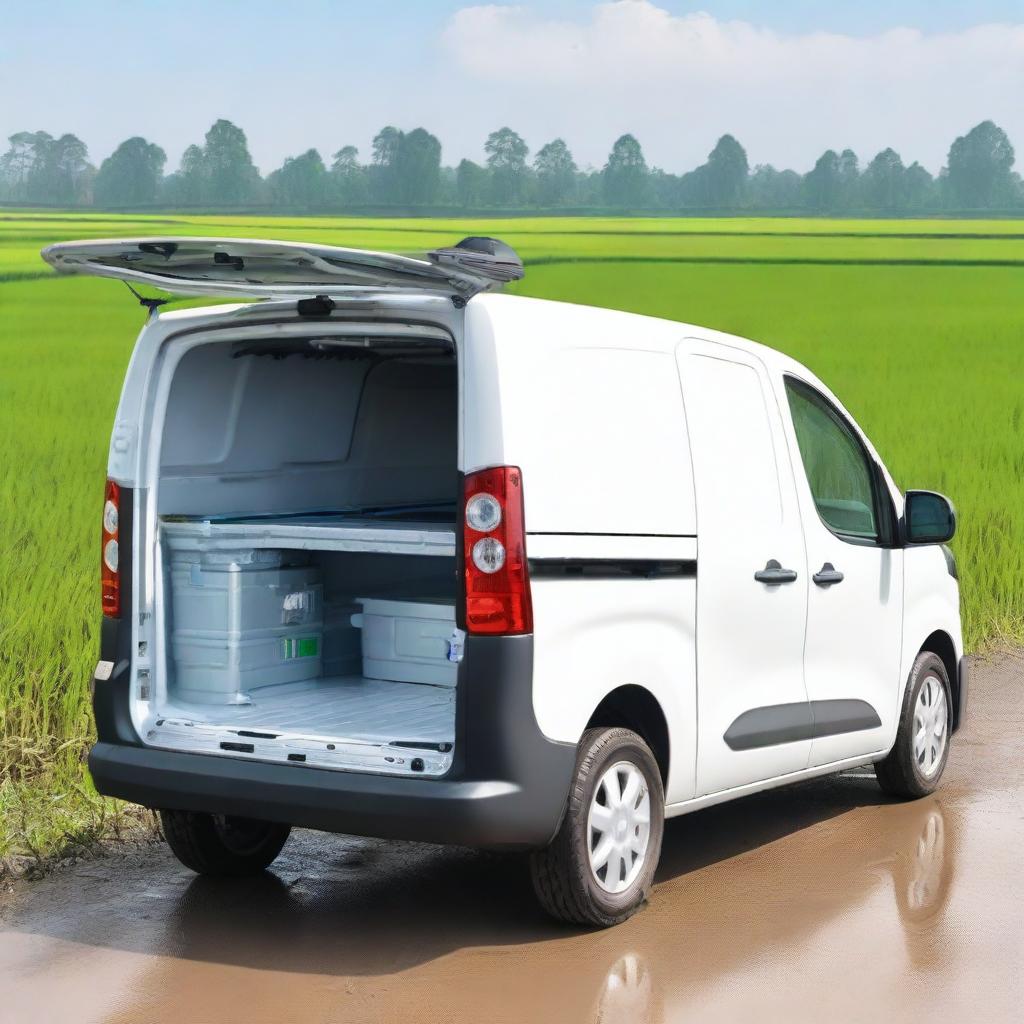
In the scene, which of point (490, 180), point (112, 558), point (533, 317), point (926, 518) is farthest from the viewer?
point (490, 180)

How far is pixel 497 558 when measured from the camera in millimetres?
5570

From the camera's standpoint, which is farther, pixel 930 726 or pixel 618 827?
pixel 930 726

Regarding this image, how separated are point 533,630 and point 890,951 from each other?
155 cm

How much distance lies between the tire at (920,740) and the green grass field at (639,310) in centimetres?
331

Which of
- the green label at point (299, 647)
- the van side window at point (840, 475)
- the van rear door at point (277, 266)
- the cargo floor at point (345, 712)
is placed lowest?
the cargo floor at point (345, 712)

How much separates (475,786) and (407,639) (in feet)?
4.60

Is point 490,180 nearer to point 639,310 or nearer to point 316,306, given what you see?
point 639,310

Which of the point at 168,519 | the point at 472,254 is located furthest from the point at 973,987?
the point at 168,519

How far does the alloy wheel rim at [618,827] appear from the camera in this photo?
234 inches

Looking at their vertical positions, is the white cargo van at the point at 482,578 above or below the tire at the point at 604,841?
above

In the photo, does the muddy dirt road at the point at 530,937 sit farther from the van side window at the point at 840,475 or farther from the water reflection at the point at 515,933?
the van side window at the point at 840,475

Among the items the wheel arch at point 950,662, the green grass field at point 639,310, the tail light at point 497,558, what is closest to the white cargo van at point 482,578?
the tail light at point 497,558

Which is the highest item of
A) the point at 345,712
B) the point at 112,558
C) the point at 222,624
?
the point at 112,558

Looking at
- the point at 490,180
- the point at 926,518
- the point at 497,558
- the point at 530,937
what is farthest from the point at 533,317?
the point at 490,180
